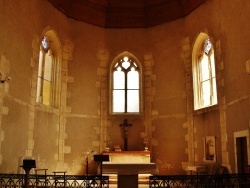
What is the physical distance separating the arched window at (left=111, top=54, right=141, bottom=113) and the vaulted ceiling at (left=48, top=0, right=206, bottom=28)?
142 centimetres

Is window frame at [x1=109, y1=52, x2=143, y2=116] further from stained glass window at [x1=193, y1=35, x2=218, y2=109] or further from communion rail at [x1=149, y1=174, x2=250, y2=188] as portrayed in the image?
communion rail at [x1=149, y1=174, x2=250, y2=188]

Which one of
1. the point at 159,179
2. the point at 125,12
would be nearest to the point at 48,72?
the point at 125,12

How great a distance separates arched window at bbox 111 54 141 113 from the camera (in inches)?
475

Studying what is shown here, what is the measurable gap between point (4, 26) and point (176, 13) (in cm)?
629

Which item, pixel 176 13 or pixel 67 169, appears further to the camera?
pixel 176 13

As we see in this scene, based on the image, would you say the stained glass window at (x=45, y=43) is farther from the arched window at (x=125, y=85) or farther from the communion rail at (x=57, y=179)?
the communion rail at (x=57, y=179)

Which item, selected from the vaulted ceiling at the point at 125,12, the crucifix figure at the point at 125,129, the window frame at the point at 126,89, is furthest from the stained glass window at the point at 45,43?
the crucifix figure at the point at 125,129

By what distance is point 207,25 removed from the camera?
1032cm

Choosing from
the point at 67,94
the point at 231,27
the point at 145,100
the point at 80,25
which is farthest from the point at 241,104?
the point at 80,25

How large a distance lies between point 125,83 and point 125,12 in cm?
272

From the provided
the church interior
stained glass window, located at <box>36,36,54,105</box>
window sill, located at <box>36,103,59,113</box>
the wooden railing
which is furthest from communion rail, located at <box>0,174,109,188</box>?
stained glass window, located at <box>36,36,54,105</box>

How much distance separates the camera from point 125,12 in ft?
41.0

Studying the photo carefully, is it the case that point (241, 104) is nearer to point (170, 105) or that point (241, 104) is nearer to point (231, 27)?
point (231, 27)

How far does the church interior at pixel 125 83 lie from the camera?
8.51m
